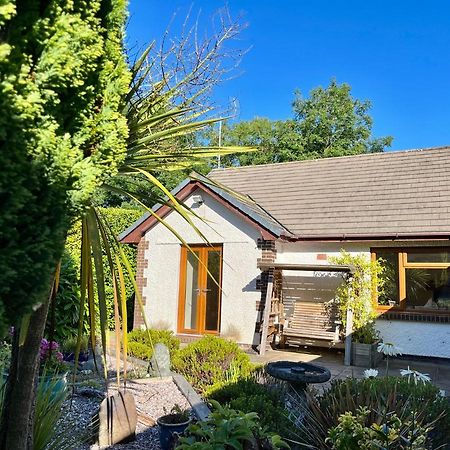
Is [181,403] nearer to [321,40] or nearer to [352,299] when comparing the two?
[352,299]

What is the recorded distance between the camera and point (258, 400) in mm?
4191

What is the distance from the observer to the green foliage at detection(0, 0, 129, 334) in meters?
1.58

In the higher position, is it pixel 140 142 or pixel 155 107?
pixel 155 107

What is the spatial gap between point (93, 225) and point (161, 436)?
232cm

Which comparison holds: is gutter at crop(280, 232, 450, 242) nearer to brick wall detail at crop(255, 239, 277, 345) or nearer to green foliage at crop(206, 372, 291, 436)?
brick wall detail at crop(255, 239, 277, 345)

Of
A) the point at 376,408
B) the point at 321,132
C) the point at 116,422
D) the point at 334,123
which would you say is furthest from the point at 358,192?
the point at 334,123

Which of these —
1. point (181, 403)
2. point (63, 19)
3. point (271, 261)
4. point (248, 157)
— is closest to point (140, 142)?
point (63, 19)

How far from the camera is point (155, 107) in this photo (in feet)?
10.5

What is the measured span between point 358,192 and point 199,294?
5.38 m

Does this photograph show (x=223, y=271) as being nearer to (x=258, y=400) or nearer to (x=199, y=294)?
(x=199, y=294)

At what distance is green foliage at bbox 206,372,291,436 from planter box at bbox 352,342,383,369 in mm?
4336

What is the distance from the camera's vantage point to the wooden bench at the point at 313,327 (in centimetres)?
1009

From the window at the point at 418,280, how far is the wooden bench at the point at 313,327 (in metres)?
1.30

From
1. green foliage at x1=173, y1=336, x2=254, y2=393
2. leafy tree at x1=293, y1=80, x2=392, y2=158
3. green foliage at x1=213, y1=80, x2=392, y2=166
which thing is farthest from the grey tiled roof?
leafy tree at x1=293, y1=80, x2=392, y2=158
